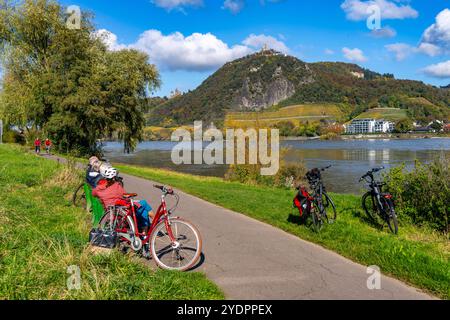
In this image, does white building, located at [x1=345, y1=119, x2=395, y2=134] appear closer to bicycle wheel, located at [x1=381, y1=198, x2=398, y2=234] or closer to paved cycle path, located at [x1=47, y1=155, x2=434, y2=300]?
bicycle wheel, located at [x1=381, y1=198, x2=398, y2=234]

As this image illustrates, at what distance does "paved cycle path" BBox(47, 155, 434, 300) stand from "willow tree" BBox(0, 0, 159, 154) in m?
23.6

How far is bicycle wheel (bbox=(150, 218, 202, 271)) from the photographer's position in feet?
19.0

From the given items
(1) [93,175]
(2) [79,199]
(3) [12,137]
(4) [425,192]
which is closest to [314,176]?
(4) [425,192]

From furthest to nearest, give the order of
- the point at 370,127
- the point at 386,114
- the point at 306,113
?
the point at 306,113 → the point at 386,114 → the point at 370,127

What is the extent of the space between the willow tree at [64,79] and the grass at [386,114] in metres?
155

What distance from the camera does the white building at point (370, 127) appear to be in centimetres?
15700

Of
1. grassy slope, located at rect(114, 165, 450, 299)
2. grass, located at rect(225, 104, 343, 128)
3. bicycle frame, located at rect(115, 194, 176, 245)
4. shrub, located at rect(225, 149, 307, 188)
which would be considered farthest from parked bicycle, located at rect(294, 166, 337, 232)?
grass, located at rect(225, 104, 343, 128)

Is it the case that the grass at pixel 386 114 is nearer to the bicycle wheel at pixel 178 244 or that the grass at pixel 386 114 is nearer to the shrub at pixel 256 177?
the shrub at pixel 256 177

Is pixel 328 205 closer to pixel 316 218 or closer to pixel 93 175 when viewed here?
pixel 316 218

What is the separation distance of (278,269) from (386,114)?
7340 inches

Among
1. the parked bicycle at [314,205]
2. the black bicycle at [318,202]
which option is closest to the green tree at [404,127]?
the black bicycle at [318,202]

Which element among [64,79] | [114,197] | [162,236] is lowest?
[162,236]

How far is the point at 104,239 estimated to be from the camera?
6145 mm
